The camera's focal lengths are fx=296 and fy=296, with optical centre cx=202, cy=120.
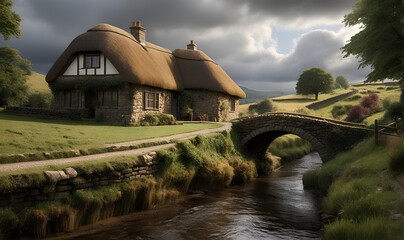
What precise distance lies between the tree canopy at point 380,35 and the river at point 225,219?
6246 mm

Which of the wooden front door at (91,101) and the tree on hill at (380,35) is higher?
the tree on hill at (380,35)

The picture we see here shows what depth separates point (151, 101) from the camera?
75.0 feet

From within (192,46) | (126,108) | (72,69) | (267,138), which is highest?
(192,46)

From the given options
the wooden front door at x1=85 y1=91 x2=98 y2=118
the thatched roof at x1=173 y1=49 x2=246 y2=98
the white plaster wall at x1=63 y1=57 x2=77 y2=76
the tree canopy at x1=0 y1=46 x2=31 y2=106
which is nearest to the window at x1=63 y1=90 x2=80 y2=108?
the wooden front door at x1=85 y1=91 x2=98 y2=118

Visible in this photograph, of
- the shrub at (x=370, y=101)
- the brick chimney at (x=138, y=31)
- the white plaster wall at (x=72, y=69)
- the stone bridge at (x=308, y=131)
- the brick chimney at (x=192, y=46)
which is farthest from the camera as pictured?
the brick chimney at (x=192, y=46)

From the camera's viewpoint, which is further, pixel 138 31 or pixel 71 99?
pixel 138 31

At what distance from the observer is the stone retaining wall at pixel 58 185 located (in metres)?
7.04

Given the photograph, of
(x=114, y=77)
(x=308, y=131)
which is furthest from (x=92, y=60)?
(x=308, y=131)

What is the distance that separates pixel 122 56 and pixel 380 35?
1553 centimetres

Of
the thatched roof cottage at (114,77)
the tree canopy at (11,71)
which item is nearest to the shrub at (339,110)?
the thatched roof cottage at (114,77)

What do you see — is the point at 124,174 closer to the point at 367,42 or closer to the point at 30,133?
the point at 30,133

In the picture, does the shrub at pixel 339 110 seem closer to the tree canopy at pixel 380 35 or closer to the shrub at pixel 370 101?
the shrub at pixel 370 101

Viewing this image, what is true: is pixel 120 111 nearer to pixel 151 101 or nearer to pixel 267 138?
pixel 151 101

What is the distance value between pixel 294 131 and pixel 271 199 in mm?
6145
